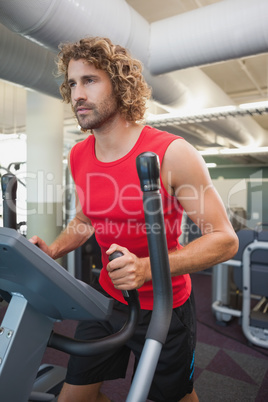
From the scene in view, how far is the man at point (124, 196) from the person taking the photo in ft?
Answer: 3.16

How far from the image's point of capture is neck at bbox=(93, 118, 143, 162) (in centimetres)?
109

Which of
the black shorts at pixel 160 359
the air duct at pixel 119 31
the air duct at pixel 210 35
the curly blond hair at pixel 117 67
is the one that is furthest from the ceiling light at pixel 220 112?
the black shorts at pixel 160 359

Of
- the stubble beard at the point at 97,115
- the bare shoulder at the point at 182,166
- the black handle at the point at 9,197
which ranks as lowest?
the black handle at the point at 9,197

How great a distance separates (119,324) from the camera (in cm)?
108

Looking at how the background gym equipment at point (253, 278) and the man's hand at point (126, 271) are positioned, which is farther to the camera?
the background gym equipment at point (253, 278)

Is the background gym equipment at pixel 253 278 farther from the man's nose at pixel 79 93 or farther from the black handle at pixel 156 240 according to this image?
the black handle at pixel 156 240

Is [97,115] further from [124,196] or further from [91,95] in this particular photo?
[124,196]

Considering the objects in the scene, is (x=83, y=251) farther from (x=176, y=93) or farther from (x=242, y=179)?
(x=242, y=179)

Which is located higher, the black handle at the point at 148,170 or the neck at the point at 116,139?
the neck at the point at 116,139

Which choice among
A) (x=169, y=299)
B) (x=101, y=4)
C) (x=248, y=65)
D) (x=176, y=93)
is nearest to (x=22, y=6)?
(x=101, y=4)

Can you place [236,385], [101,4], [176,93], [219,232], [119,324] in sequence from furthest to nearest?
[176,93] → [236,385] → [101,4] → [119,324] → [219,232]

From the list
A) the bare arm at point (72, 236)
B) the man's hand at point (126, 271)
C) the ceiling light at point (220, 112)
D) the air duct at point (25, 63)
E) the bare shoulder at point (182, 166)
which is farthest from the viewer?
the ceiling light at point (220, 112)

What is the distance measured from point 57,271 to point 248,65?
186 inches

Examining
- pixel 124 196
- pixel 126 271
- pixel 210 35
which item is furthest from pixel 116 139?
pixel 210 35
